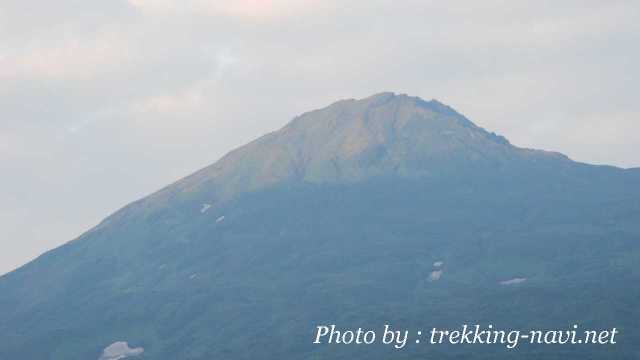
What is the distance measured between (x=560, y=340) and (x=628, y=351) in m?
13.2

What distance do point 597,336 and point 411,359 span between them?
30274 mm

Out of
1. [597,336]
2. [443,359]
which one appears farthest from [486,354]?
[597,336]

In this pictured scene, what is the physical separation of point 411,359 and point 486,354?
1215 centimetres

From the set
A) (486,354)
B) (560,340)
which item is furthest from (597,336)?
(486,354)

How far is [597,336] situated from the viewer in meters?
199

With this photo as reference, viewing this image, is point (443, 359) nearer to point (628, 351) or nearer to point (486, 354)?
point (486, 354)

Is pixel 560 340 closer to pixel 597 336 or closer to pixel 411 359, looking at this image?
pixel 597 336

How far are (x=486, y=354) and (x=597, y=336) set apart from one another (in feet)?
62.4

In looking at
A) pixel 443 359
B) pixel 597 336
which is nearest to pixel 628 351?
pixel 597 336

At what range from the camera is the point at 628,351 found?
18875 cm

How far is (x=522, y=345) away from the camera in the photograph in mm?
199000

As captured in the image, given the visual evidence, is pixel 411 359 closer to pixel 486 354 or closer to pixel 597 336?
pixel 486 354

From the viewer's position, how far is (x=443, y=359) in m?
195

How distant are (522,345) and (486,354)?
7637 millimetres
